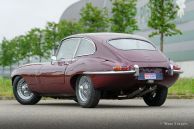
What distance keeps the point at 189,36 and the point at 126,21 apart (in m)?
13.8

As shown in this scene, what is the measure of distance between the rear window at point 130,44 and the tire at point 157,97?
878 mm

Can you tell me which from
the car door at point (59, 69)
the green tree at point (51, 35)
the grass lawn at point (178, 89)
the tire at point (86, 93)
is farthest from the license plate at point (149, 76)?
the green tree at point (51, 35)

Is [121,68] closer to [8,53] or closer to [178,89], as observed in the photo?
[178,89]

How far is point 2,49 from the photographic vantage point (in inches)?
3442

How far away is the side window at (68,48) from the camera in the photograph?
1222 cm

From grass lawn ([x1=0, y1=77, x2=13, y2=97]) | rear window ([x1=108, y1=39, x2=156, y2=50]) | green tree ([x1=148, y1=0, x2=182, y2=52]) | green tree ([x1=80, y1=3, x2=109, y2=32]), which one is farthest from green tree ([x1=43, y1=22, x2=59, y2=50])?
rear window ([x1=108, y1=39, x2=156, y2=50])

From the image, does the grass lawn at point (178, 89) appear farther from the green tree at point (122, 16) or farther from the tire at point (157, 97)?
the green tree at point (122, 16)

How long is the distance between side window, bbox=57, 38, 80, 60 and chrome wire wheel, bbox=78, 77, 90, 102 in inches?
→ 34.9

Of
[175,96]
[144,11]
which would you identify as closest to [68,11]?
[144,11]

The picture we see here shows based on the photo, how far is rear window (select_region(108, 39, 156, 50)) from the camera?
1144cm

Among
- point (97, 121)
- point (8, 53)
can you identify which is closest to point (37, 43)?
point (8, 53)

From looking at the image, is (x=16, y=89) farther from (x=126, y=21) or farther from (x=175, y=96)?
(x=126, y=21)

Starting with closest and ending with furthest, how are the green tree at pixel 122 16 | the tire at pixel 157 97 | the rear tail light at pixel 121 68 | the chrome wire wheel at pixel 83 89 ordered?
1. the rear tail light at pixel 121 68
2. the chrome wire wheel at pixel 83 89
3. the tire at pixel 157 97
4. the green tree at pixel 122 16

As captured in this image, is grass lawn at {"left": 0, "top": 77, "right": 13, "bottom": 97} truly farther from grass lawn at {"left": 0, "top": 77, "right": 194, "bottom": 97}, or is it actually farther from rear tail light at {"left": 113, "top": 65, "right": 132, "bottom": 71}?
rear tail light at {"left": 113, "top": 65, "right": 132, "bottom": 71}
